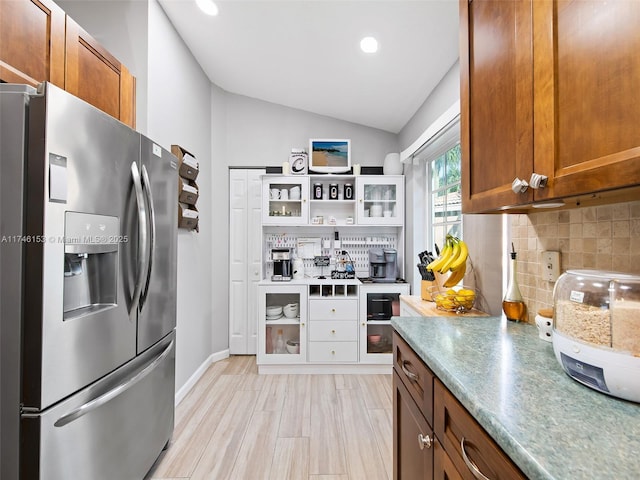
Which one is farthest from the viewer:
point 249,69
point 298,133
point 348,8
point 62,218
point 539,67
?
point 298,133

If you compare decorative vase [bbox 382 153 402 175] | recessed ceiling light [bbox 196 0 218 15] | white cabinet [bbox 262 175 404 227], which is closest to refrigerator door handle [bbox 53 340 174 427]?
white cabinet [bbox 262 175 404 227]

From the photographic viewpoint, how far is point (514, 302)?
1.33m

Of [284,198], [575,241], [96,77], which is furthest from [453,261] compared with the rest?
[96,77]

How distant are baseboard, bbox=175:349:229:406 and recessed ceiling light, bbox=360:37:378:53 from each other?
9.58 feet

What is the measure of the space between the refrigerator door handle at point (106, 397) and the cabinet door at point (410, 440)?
1.17 m

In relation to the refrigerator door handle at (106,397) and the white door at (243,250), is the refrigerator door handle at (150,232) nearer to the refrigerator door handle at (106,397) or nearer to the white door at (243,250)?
the refrigerator door handle at (106,397)

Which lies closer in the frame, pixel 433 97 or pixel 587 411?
pixel 587 411

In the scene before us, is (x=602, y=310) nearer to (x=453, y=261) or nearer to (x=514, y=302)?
(x=514, y=302)

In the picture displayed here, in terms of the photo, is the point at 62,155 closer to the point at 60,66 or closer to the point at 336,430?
the point at 60,66

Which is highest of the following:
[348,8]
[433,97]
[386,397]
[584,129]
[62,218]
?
[348,8]

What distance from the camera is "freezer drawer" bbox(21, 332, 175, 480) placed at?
0.97 metres

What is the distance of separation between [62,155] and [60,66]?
62 cm

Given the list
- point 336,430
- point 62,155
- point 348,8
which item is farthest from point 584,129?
point 336,430

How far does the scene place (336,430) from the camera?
81.4 inches
